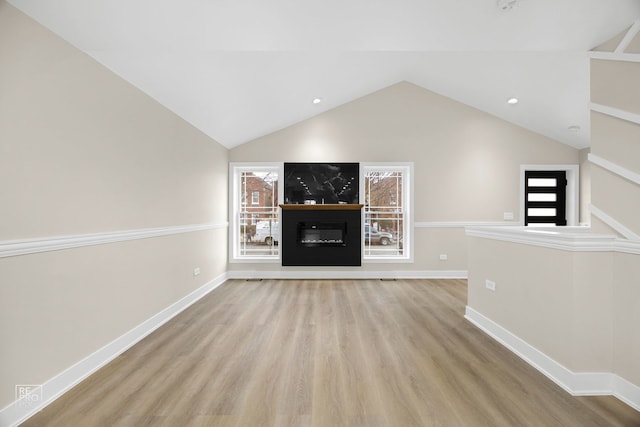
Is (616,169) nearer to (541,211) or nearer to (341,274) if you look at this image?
(341,274)

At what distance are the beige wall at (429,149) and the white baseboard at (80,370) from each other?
323cm

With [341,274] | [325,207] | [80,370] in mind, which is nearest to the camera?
[80,370]

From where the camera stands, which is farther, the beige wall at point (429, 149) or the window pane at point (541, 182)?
the window pane at point (541, 182)

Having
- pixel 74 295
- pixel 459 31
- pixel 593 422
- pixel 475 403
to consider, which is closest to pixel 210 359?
pixel 74 295

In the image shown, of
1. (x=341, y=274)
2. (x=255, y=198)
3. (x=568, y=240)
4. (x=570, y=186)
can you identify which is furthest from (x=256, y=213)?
(x=570, y=186)

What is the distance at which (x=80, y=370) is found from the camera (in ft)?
6.91

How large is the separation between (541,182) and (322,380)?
565 centimetres

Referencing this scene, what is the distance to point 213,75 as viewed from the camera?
3158 mm

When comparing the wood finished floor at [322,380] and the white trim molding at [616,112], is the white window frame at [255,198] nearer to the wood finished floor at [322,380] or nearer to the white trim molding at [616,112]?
the wood finished floor at [322,380]

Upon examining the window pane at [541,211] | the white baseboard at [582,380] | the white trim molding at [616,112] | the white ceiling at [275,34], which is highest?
the white ceiling at [275,34]

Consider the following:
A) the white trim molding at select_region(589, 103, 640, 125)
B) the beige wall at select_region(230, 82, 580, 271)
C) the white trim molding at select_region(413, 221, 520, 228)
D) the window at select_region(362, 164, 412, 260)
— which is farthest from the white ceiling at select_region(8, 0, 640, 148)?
the white trim molding at select_region(413, 221, 520, 228)

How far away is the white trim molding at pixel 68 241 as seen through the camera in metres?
1.67

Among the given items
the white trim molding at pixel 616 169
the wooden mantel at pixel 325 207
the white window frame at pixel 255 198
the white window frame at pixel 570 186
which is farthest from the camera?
the white window frame at pixel 255 198

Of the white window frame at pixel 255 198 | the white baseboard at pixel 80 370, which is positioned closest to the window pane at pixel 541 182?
the white window frame at pixel 255 198
